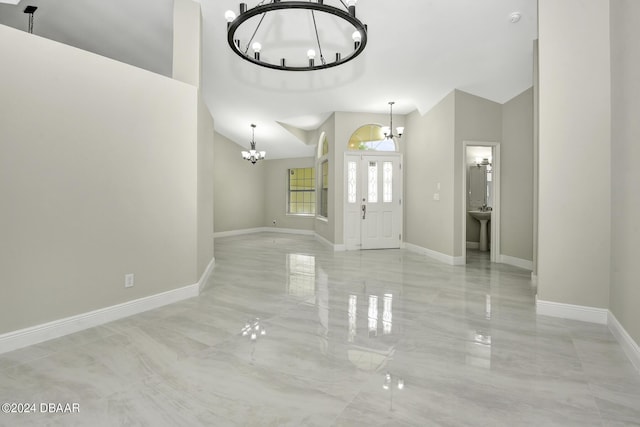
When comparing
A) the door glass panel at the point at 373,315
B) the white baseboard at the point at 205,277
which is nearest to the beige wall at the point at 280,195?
the white baseboard at the point at 205,277

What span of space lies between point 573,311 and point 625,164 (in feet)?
4.62

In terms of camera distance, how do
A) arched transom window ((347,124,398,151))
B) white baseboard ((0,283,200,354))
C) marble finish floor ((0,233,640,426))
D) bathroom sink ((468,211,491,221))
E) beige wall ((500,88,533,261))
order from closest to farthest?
marble finish floor ((0,233,640,426))
white baseboard ((0,283,200,354))
beige wall ((500,88,533,261))
bathroom sink ((468,211,491,221))
arched transom window ((347,124,398,151))

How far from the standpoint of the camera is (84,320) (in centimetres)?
262

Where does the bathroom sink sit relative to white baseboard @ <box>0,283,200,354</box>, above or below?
above

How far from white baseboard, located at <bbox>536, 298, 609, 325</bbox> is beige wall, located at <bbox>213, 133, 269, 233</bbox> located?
8.21m

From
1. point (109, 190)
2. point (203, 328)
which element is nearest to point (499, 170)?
point (203, 328)

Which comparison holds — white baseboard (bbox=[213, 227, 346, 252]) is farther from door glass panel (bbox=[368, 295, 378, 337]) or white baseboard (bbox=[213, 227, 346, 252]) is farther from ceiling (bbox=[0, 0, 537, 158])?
door glass panel (bbox=[368, 295, 378, 337])

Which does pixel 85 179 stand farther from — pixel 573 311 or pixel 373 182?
pixel 373 182

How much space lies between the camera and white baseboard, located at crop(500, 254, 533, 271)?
197 inches

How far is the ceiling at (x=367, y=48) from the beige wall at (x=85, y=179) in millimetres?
1660

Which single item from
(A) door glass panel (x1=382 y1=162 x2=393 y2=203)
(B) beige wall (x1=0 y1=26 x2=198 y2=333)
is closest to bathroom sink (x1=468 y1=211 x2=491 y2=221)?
(A) door glass panel (x1=382 y1=162 x2=393 y2=203)

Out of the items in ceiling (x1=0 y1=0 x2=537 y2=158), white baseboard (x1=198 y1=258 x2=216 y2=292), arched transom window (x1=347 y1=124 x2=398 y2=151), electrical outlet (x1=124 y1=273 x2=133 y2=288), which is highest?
ceiling (x1=0 y1=0 x2=537 y2=158)

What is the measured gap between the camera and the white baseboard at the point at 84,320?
2262mm

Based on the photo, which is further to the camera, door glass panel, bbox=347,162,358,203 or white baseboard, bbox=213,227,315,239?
white baseboard, bbox=213,227,315,239
